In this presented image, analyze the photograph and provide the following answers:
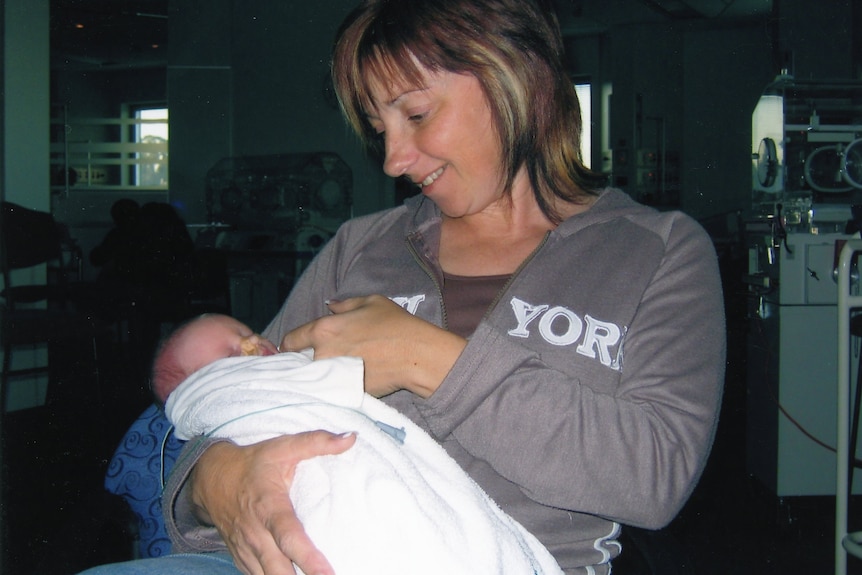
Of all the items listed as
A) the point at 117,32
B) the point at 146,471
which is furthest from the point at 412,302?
the point at 117,32

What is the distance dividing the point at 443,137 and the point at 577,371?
14.5 inches

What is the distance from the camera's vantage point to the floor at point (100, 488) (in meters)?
2.27

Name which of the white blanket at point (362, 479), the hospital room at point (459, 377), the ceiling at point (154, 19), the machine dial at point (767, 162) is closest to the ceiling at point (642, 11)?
the ceiling at point (154, 19)

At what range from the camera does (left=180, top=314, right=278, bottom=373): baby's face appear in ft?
3.19

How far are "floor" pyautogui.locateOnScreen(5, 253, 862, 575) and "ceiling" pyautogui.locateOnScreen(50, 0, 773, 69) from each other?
3.33 metres

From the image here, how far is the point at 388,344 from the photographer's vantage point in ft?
2.53

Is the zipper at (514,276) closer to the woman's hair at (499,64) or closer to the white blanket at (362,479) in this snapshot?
the woman's hair at (499,64)

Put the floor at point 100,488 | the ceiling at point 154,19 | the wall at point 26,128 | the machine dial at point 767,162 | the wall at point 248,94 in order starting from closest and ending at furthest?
the floor at point 100,488, the wall at point 26,128, the machine dial at point 767,162, the wall at point 248,94, the ceiling at point 154,19

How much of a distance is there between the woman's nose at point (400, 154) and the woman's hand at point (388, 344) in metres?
0.24

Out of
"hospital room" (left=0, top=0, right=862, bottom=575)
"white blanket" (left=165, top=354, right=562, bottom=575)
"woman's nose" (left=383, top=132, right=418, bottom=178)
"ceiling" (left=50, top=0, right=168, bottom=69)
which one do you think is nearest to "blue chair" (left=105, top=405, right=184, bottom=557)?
"hospital room" (left=0, top=0, right=862, bottom=575)

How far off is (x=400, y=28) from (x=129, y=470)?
0.78 meters

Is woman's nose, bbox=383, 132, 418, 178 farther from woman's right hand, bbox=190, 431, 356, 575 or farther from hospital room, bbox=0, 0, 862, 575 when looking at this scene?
woman's right hand, bbox=190, 431, 356, 575

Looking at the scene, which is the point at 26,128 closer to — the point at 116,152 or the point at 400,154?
the point at 116,152

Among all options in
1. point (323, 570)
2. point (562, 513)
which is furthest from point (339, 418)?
point (562, 513)
